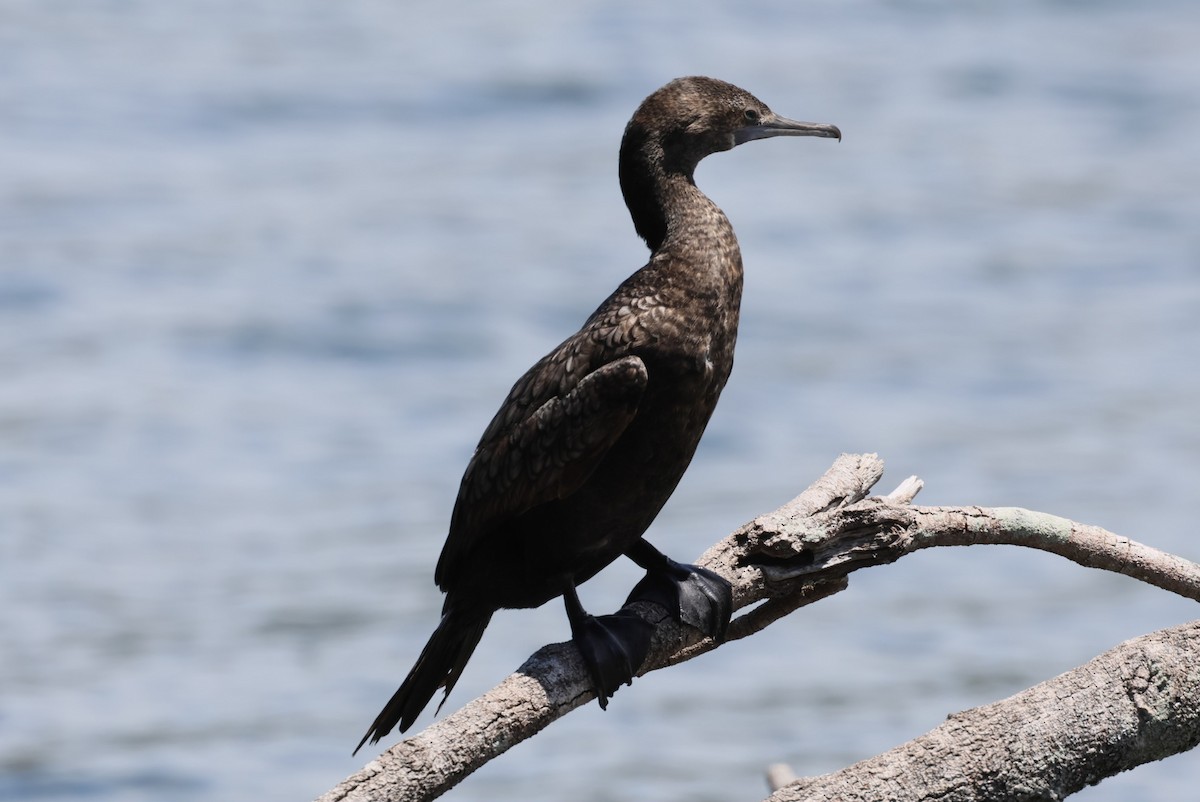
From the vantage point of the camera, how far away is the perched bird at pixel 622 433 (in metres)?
4.35

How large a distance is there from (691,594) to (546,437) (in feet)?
1.85

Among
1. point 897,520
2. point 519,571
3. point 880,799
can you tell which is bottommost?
point 880,799

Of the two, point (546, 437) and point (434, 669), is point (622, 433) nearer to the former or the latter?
point (546, 437)

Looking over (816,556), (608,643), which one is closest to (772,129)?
(816,556)

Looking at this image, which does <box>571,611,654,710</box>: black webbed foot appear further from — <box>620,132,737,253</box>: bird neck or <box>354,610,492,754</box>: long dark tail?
<box>620,132,737,253</box>: bird neck

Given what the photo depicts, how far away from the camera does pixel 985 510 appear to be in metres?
4.38

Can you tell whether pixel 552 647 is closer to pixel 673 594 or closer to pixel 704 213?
pixel 673 594

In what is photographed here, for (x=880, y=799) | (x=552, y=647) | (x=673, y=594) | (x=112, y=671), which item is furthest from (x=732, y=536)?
(x=112, y=671)

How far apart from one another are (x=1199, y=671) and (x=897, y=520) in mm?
734

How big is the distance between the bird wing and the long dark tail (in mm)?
127

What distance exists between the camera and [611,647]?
439 centimetres

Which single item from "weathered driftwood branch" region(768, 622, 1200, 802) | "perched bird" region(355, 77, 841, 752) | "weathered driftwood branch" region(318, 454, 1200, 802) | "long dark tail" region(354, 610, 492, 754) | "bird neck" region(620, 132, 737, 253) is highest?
"bird neck" region(620, 132, 737, 253)

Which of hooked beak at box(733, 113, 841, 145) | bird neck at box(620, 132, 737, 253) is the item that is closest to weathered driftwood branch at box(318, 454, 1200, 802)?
bird neck at box(620, 132, 737, 253)

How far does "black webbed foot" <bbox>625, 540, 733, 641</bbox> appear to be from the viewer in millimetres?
4508
